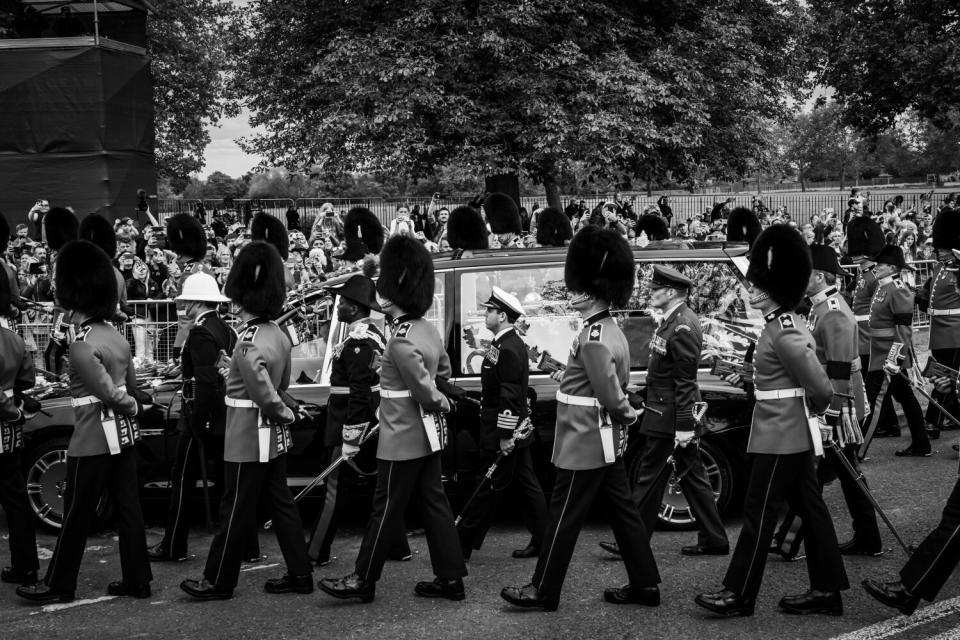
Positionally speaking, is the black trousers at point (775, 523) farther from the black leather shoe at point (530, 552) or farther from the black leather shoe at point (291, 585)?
the black leather shoe at point (291, 585)

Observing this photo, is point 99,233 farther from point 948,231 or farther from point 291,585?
point 948,231

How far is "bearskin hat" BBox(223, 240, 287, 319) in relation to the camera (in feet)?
19.2

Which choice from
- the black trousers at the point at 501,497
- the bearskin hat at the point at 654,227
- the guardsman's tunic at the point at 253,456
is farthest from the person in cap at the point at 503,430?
the bearskin hat at the point at 654,227

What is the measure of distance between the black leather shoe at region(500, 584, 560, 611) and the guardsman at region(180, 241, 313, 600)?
111 cm

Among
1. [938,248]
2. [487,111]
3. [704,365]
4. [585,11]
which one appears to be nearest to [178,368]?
[704,365]

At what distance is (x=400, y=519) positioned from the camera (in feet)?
18.9

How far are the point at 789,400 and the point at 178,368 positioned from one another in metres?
4.23

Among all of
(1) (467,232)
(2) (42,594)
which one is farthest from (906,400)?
(2) (42,594)

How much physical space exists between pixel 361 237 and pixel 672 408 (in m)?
5.01

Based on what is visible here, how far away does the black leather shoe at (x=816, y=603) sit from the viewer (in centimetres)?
538

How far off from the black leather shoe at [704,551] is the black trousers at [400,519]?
4.80 feet

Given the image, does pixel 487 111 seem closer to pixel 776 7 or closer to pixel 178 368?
pixel 776 7

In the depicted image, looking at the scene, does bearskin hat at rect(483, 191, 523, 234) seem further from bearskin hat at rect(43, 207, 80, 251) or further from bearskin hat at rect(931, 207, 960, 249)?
bearskin hat at rect(43, 207, 80, 251)

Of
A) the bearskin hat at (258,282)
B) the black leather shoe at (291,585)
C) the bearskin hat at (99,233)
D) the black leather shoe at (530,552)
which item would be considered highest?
the bearskin hat at (99,233)
